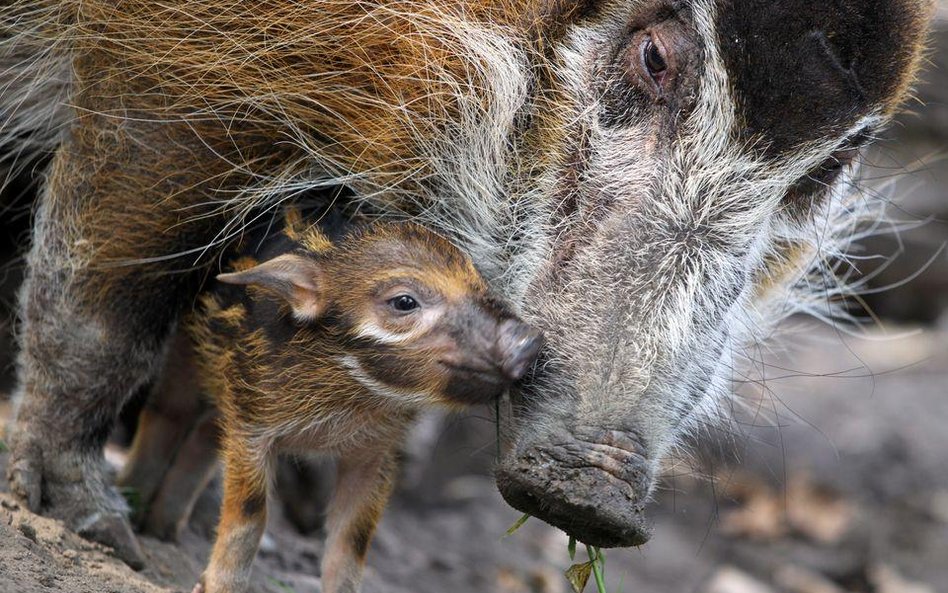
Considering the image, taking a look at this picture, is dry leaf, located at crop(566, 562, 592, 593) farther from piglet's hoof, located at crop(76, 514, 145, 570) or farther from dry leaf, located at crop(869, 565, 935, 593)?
dry leaf, located at crop(869, 565, 935, 593)

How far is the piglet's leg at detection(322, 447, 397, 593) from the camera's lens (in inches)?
159

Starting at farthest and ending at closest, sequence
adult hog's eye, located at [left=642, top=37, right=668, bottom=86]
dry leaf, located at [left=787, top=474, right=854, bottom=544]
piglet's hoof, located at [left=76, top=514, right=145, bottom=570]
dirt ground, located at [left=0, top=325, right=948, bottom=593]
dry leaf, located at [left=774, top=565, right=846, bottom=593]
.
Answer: dry leaf, located at [left=787, top=474, right=854, bottom=544]
dry leaf, located at [left=774, top=565, right=846, bottom=593]
dirt ground, located at [left=0, top=325, right=948, bottom=593]
piglet's hoof, located at [left=76, top=514, right=145, bottom=570]
adult hog's eye, located at [left=642, top=37, right=668, bottom=86]

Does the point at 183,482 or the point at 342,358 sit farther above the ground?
the point at 342,358

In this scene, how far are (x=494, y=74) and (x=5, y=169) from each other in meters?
2.60

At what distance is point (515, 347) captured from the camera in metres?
3.38

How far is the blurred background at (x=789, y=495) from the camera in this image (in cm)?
677

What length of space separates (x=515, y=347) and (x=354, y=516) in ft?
3.35

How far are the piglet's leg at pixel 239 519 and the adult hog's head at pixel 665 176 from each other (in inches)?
34.1

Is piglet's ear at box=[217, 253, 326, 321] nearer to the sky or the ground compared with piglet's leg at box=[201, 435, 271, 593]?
nearer to the sky

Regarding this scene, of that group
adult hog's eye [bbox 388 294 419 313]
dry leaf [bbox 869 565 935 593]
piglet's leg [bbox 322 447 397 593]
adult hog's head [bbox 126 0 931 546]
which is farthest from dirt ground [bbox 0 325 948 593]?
adult hog's eye [bbox 388 294 419 313]

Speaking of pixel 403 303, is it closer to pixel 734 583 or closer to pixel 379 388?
pixel 379 388

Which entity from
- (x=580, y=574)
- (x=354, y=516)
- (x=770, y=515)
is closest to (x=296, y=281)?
(x=354, y=516)

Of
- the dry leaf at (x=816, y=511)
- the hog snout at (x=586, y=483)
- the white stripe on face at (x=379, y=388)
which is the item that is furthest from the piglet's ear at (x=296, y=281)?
the dry leaf at (x=816, y=511)

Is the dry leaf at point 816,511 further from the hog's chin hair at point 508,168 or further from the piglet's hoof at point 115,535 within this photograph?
the piglet's hoof at point 115,535
